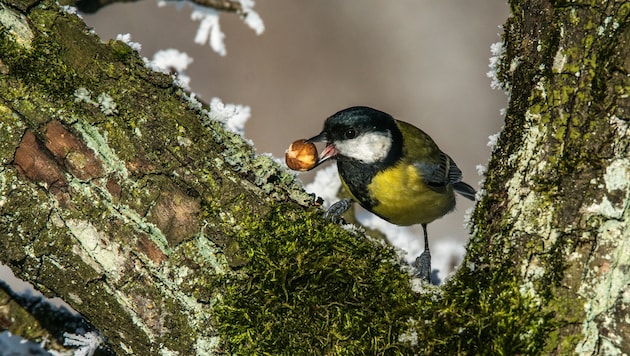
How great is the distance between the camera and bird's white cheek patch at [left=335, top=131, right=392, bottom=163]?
3.07 metres

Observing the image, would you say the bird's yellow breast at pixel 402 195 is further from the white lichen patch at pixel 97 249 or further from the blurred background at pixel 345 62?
the blurred background at pixel 345 62

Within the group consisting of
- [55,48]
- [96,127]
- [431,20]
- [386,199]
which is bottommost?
[96,127]

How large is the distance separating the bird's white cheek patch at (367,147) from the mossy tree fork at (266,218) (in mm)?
1038

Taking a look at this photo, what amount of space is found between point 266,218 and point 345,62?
5595mm

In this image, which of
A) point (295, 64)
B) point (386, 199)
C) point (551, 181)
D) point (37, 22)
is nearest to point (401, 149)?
point (386, 199)

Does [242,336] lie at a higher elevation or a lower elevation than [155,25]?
lower

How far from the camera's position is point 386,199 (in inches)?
124

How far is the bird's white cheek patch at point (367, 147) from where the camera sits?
10.1 ft

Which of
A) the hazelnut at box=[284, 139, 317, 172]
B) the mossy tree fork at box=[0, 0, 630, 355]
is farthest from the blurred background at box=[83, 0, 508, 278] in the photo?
the mossy tree fork at box=[0, 0, 630, 355]

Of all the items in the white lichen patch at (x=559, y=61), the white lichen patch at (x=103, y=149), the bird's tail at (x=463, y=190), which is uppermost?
the bird's tail at (x=463, y=190)

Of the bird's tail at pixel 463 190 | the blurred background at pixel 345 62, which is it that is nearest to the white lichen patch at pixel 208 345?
the bird's tail at pixel 463 190

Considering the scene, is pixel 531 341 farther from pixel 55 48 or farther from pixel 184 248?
pixel 55 48

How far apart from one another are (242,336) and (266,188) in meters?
0.47

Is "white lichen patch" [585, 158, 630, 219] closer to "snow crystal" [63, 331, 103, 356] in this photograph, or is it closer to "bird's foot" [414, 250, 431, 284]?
"bird's foot" [414, 250, 431, 284]
